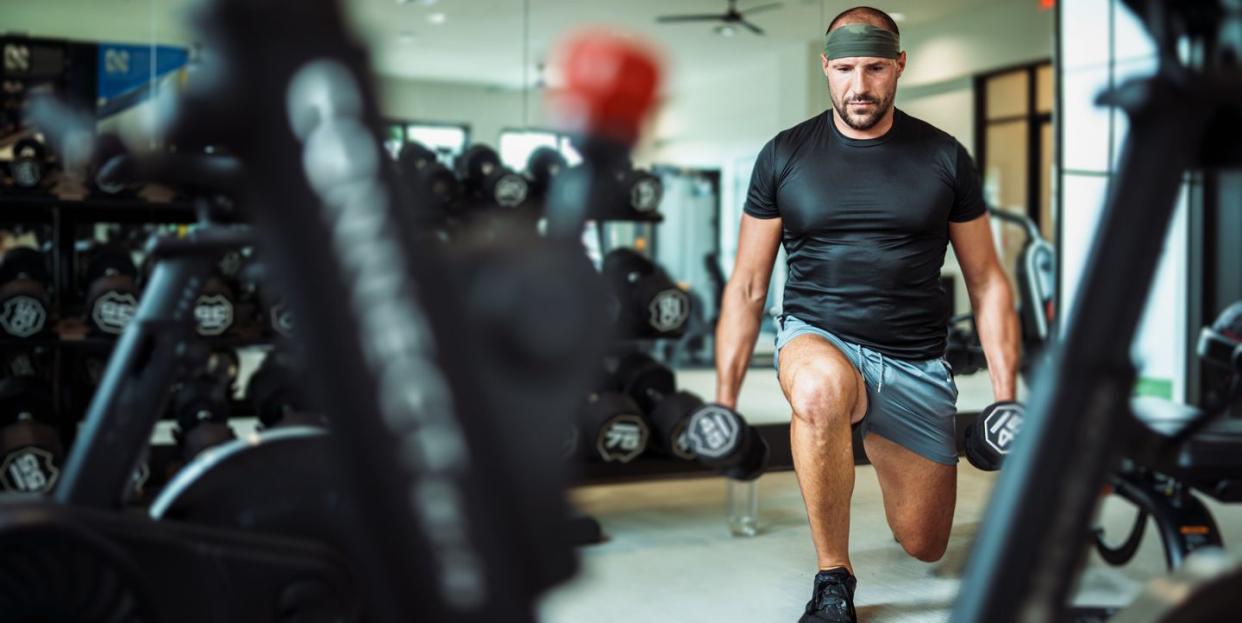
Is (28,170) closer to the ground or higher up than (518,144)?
closer to the ground

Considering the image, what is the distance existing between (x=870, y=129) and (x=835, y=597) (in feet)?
2.92

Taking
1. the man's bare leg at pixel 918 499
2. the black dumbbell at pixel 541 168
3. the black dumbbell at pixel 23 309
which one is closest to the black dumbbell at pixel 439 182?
the black dumbbell at pixel 541 168

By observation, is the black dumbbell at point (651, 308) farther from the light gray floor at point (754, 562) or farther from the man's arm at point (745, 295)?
the man's arm at point (745, 295)

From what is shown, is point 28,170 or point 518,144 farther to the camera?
point 518,144

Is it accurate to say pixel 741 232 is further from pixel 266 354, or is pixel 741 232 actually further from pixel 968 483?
pixel 266 354

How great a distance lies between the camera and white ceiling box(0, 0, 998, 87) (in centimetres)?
502

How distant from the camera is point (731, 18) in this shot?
5.36 m

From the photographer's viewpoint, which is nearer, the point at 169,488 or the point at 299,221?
the point at 299,221

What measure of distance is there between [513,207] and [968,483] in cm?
284

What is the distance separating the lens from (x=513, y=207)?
187 inches

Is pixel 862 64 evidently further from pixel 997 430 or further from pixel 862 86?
pixel 997 430

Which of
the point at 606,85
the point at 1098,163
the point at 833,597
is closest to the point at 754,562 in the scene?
the point at 833,597

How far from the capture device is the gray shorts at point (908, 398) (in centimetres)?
217

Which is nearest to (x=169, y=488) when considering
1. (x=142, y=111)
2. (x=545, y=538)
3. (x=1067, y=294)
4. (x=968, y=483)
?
(x=545, y=538)
